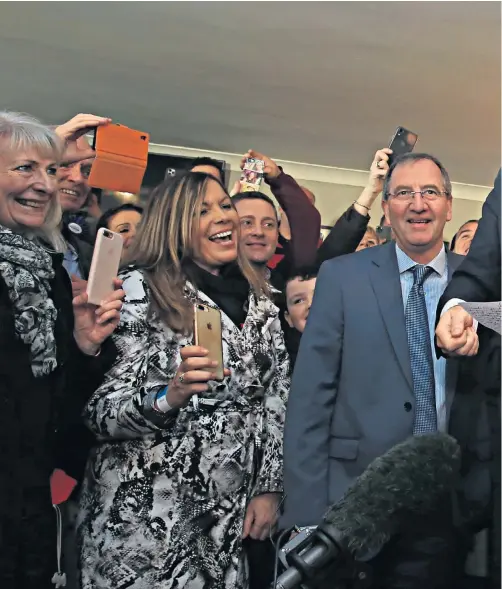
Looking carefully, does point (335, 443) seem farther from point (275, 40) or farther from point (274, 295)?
point (275, 40)

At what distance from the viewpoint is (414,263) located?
1.94 metres

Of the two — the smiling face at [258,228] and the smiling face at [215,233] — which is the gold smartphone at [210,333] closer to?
the smiling face at [215,233]

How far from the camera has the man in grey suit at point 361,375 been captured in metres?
1.79

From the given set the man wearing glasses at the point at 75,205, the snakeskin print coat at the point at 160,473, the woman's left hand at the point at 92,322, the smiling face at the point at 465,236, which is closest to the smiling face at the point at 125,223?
the man wearing glasses at the point at 75,205

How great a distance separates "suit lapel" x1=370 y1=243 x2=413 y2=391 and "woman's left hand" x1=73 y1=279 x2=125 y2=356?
2.04 feet

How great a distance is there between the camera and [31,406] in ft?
5.22

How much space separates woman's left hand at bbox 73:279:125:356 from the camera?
1.68 metres

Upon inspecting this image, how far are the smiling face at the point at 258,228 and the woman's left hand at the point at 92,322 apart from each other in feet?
2.92

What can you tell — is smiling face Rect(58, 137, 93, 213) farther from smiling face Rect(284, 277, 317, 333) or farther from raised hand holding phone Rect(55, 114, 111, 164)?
smiling face Rect(284, 277, 317, 333)

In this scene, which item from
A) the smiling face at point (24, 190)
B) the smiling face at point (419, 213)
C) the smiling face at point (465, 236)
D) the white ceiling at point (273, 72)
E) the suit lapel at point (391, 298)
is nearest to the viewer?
the smiling face at point (24, 190)

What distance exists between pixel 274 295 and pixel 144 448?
2.39ft

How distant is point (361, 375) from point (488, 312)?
0.69 m

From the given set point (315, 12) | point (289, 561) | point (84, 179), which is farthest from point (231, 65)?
point (289, 561)

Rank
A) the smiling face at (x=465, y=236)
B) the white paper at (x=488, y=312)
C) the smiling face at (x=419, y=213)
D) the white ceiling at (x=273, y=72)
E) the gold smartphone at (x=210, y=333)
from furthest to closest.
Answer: the white ceiling at (x=273, y=72)
the smiling face at (x=465, y=236)
the smiling face at (x=419, y=213)
the gold smartphone at (x=210, y=333)
the white paper at (x=488, y=312)
